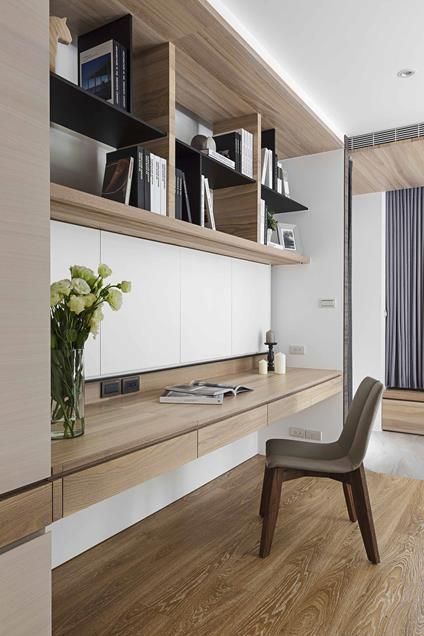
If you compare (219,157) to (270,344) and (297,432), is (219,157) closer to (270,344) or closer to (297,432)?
(270,344)

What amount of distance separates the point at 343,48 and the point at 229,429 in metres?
2.01

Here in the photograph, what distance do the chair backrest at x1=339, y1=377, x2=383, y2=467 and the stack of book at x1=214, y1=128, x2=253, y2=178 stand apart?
1.37 m

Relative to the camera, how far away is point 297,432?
377 centimetres

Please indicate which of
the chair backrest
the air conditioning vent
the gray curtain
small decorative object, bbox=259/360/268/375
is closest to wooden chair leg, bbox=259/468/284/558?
the chair backrest

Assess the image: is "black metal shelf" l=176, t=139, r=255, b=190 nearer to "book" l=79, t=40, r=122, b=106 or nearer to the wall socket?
"book" l=79, t=40, r=122, b=106

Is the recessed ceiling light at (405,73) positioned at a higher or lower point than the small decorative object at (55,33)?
higher

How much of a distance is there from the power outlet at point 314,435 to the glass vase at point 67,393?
249 centimetres

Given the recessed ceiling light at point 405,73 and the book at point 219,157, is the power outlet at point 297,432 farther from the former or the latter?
the recessed ceiling light at point 405,73

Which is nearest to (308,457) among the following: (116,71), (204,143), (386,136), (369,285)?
(204,143)

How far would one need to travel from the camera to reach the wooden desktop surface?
1394 mm

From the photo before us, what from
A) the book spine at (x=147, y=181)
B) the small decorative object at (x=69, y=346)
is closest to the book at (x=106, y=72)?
the book spine at (x=147, y=181)

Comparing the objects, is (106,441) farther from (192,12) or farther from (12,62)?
(192,12)

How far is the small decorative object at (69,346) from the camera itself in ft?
5.03

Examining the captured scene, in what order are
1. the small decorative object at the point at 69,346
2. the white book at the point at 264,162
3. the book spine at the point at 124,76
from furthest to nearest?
the white book at the point at 264,162
the book spine at the point at 124,76
the small decorative object at the point at 69,346
